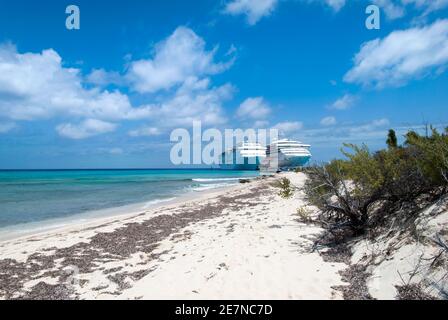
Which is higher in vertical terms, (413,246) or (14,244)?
(413,246)

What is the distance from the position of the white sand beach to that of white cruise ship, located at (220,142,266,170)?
4112 inches

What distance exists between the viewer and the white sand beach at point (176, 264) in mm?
4680

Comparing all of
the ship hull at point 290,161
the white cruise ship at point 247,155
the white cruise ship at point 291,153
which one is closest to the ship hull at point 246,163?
the white cruise ship at point 247,155

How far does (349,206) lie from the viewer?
22.4 feet

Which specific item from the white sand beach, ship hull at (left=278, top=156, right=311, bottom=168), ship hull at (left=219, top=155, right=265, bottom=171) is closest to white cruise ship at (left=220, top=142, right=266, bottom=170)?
ship hull at (left=219, top=155, right=265, bottom=171)

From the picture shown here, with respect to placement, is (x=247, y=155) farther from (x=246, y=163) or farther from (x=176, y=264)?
(x=176, y=264)

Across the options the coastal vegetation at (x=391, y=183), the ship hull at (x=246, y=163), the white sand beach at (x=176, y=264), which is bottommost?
the white sand beach at (x=176, y=264)

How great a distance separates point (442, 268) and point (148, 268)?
532cm

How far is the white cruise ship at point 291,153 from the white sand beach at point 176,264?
3526 inches

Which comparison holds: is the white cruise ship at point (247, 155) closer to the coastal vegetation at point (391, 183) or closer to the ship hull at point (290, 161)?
the ship hull at point (290, 161)

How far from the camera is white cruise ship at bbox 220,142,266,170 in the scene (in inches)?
4540

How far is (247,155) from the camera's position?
114375 mm
